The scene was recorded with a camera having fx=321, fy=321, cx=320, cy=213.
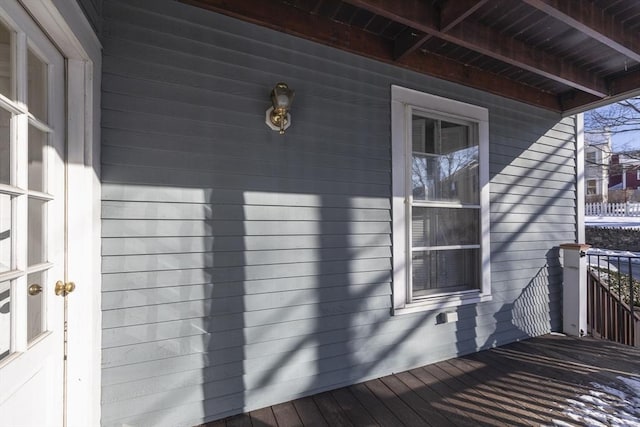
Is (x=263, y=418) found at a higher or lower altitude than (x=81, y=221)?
lower

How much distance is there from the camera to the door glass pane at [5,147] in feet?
3.52

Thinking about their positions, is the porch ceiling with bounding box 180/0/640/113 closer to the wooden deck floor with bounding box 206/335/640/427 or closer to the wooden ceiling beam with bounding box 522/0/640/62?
the wooden ceiling beam with bounding box 522/0/640/62

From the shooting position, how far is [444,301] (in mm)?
2719

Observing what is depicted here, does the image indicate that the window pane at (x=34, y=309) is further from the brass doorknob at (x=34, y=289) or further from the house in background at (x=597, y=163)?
the house in background at (x=597, y=163)

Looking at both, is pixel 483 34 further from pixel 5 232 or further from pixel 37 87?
pixel 5 232

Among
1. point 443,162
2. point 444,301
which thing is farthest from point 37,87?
point 444,301

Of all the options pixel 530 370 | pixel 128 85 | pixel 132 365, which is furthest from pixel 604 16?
pixel 132 365

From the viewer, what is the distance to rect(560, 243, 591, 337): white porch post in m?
3.38

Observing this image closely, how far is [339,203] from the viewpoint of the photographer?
7.64ft

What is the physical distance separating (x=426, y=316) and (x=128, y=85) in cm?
263

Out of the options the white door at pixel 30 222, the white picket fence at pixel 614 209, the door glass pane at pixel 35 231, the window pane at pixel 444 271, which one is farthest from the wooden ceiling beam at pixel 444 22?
the white picket fence at pixel 614 209

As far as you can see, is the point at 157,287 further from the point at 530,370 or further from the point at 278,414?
the point at 530,370

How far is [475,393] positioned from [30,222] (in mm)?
2729

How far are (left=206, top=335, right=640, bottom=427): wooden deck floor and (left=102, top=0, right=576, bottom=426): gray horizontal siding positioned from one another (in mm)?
129
